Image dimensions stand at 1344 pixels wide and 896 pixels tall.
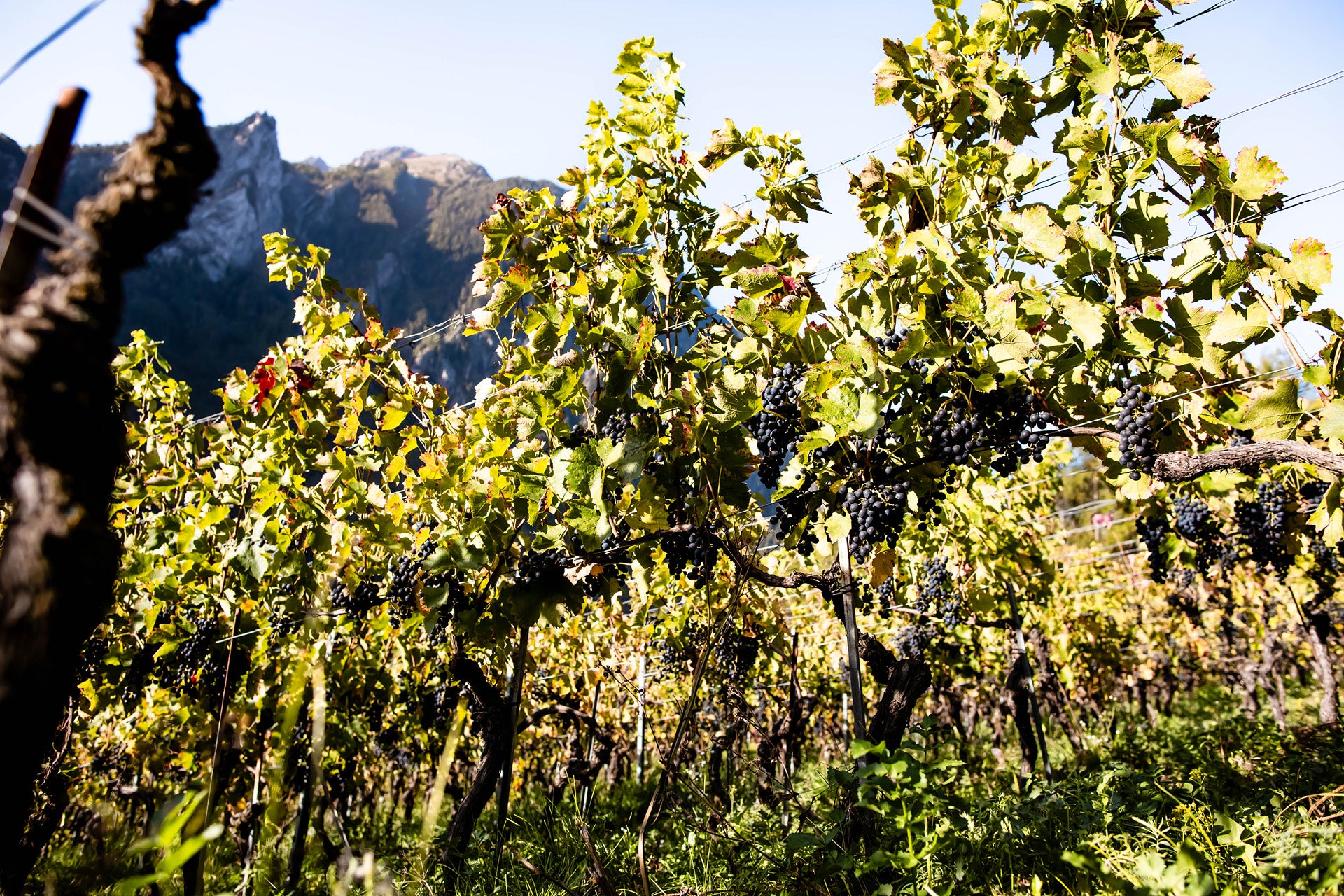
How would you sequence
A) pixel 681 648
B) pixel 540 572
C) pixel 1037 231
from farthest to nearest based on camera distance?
pixel 681 648 → pixel 540 572 → pixel 1037 231

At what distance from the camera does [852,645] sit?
2314 millimetres

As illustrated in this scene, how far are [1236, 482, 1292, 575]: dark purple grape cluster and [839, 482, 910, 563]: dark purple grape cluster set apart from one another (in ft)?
8.97

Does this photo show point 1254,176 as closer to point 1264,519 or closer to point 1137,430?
point 1137,430

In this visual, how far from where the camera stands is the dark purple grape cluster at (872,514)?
2250 millimetres

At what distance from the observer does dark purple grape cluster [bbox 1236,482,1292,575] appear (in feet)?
12.6

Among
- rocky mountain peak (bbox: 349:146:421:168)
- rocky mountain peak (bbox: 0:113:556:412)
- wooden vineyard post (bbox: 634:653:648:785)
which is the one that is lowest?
wooden vineyard post (bbox: 634:653:648:785)

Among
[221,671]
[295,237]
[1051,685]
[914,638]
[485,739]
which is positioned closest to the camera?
[485,739]

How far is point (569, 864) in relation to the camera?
366cm

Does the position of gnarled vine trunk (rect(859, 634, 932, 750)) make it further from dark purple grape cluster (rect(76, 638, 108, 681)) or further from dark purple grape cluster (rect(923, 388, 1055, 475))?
dark purple grape cluster (rect(76, 638, 108, 681))

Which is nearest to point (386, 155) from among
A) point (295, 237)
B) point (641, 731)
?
point (295, 237)

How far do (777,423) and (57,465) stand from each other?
179cm

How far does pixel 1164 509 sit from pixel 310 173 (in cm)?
11082

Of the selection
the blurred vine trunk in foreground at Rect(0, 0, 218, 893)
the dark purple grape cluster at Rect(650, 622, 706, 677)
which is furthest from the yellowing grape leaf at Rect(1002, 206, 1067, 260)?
the dark purple grape cluster at Rect(650, 622, 706, 677)

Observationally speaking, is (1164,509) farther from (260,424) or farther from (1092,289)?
(260,424)
